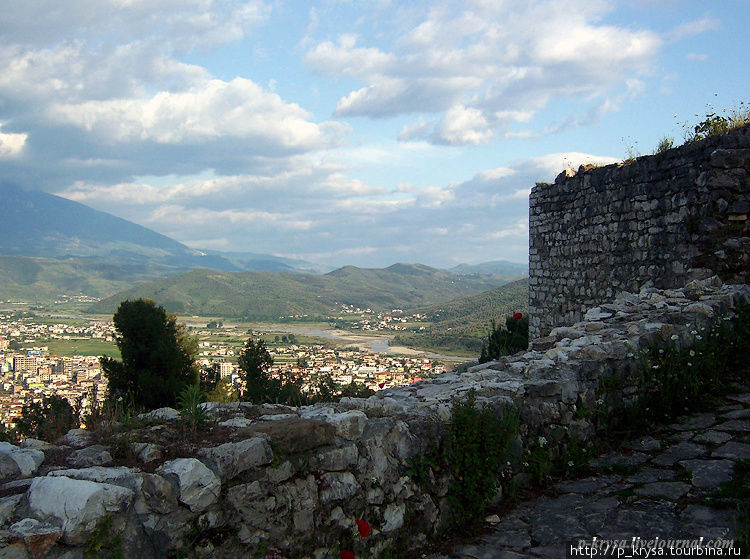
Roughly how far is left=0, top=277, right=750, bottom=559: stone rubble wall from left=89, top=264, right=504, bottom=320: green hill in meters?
80.2

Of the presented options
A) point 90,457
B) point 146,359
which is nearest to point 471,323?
point 146,359

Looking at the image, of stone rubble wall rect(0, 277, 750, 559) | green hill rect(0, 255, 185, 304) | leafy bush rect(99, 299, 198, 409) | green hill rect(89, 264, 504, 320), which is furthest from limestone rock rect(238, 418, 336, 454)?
green hill rect(0, 255, 185, 304)

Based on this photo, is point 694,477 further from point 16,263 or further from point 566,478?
point 16,263

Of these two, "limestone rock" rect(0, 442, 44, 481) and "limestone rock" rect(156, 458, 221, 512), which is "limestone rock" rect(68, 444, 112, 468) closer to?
"limestone rock" rect(0, 442, 44, 481)

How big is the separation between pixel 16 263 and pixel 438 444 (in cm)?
17521

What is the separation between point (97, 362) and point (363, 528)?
101 ft

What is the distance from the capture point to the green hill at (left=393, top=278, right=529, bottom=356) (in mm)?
35438

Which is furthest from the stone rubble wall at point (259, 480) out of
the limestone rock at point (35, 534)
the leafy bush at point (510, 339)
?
the leafy bush at point (510, 339)

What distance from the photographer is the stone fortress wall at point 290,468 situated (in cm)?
252

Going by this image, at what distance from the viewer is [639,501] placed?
12.2ft

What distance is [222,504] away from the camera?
2914 mm

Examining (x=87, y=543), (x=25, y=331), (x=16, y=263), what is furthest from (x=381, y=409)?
(x=16, y=263)

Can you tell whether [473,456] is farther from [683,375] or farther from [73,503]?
[683,375]

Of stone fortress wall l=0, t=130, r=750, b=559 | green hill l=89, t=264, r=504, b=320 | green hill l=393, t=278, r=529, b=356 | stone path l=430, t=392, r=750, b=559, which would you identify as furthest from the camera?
green hill l=89, t=264, r=504, b=320
